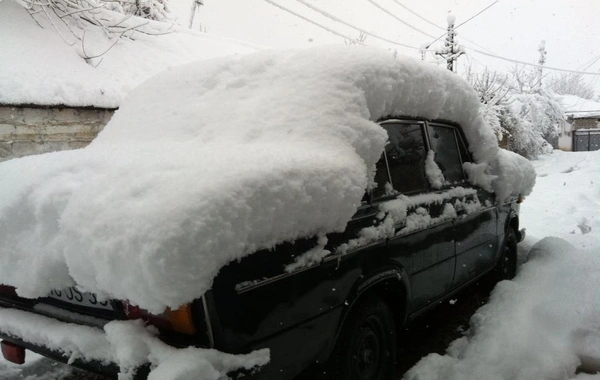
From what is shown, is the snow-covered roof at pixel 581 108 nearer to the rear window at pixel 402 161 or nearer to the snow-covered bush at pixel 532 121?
the snow-covered bush at pixel 532 121

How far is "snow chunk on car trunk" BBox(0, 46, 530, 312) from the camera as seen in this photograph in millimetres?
1608

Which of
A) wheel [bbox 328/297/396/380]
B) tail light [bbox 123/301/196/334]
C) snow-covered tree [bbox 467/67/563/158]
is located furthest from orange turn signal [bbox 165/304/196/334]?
snow-covered tree [bbox 467/67/563/158]

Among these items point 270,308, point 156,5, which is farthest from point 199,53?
point 270,308

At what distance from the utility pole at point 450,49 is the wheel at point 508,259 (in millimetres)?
17332

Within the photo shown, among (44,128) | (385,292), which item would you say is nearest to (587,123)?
(44,128)

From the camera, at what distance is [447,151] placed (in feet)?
11.7

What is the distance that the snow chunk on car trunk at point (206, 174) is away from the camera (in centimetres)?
161

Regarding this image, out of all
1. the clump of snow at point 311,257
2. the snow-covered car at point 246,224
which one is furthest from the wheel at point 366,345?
the clump of snow at point 311,257

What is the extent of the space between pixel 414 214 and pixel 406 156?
0.40 metres

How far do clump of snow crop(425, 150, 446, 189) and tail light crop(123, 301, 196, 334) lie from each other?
2.05 meters

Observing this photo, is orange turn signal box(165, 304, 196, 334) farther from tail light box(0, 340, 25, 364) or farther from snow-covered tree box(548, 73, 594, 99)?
snow-covered tree box(548, 73, 594, 99)

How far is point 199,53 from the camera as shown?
10.5 metres

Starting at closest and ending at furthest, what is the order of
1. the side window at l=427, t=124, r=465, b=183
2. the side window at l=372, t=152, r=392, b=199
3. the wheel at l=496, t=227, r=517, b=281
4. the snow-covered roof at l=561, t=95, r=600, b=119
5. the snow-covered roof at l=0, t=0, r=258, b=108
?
1. the side window at l=372, t=152, r=392, b=199
2. the side window at l=427, t=124, r=465, b=183
3. the wheel at l=496, t=227, r=517, b=281
4. the snow-covered roof at l=0, t=0, r=258, b=108
5. the snow-covered roof at l=561, t=95, r=600, b=119

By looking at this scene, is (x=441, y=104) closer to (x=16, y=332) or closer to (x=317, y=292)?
(x=317, y=292)
